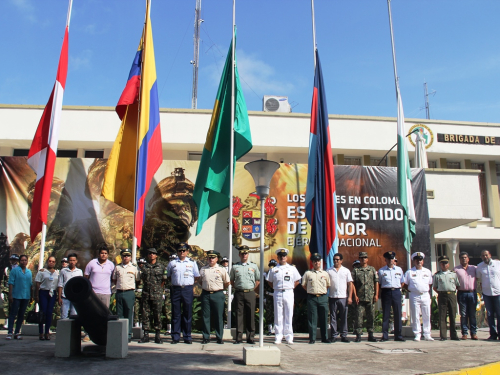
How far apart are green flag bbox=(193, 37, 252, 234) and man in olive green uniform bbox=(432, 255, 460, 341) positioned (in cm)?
484

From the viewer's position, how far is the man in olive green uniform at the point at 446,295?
357 inches

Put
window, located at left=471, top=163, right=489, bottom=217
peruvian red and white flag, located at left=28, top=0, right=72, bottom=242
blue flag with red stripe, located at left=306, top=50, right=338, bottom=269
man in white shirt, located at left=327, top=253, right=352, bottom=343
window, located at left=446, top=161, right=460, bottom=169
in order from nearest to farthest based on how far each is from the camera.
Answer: man in white shirt, located at left=327, top=253, right=352, bottom=343
peruvian red and white flag, located at left=28, top=0, right=72, bottom=242
blue flag with red stripe, located at left=306, top=50, right=338, bottom=269
window, located at left=446, top=161, right=460, bottom=169
window, located at left=471, top=163, right=489, bottom=217

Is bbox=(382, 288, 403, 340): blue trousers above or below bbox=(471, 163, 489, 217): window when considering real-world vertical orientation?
below

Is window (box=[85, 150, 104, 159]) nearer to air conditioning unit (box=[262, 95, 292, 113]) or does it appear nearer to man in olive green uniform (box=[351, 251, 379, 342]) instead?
air conditioning unit (box=[262, 95, 292, 113])

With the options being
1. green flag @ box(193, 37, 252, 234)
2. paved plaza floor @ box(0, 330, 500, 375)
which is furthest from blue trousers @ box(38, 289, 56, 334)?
green flag @ box(193, 37, 252, 234)

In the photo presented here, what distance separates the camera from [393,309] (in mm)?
9016

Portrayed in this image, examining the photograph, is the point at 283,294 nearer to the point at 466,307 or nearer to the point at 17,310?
the point at 466,307

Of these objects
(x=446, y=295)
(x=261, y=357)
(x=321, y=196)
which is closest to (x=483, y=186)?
(x=446, y=295)

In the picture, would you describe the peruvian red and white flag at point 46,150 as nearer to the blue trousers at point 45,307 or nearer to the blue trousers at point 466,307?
the blue trousers at point 45,307

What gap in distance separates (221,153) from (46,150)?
12.6 feet

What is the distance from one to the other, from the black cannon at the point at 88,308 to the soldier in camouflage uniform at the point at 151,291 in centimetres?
202

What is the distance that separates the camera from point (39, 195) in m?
9.57

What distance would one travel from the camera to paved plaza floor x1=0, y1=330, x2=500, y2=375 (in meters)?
5.54

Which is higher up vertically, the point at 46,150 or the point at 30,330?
the point at 46,150
